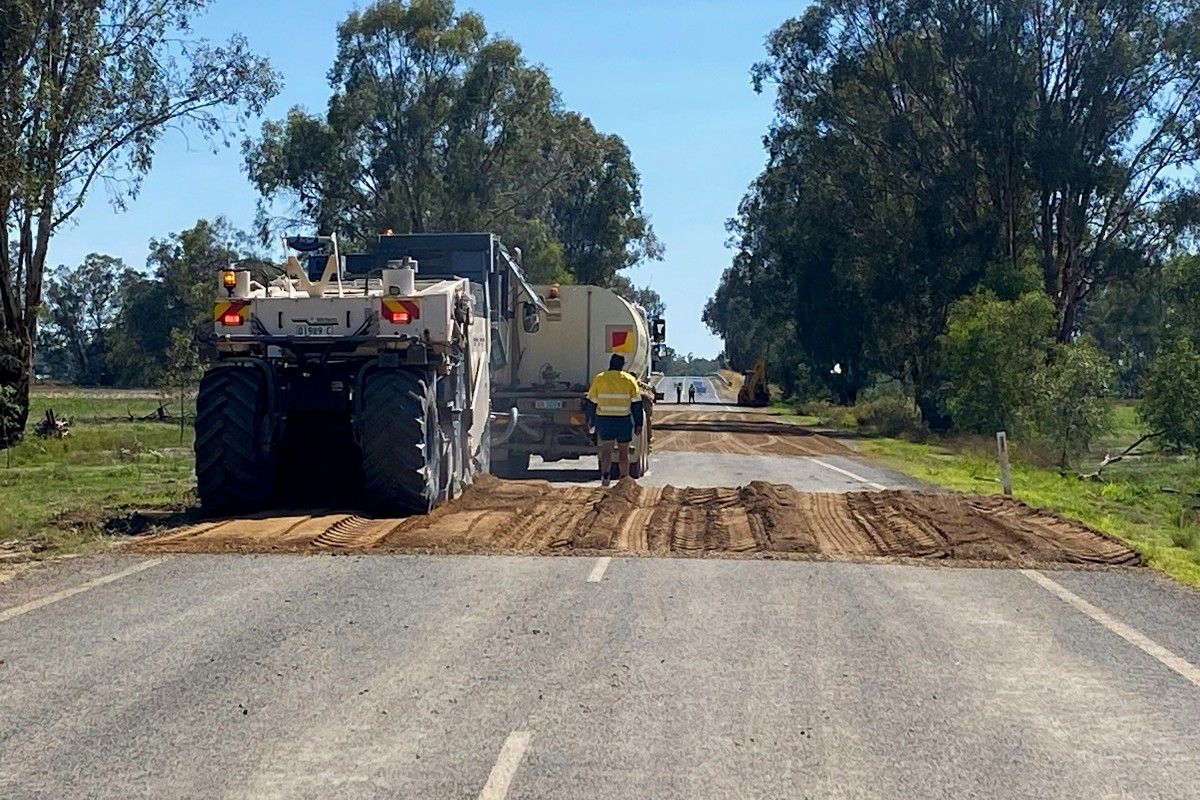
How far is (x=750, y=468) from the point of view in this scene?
2703 centimetres

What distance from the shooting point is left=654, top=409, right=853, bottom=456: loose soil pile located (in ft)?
116

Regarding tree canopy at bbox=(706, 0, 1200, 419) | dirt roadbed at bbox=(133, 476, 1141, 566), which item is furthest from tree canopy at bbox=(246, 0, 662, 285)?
dirt roadbed at bbox=(133, 476, 1141, 566)

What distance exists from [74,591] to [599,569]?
3987mm

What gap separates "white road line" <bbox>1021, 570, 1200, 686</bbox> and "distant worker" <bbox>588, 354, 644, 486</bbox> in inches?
364

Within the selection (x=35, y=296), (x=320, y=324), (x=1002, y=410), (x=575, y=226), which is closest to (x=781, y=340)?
(x=575, y=226)

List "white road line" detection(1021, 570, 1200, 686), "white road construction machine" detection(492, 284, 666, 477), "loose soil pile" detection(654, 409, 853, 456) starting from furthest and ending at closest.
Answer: "loose soil pile" detection(654, 409, 853, 456) < "white road construction machine" detection(492, 284, 666, 477) < "white road line" detection(1021, 570, 1200, 686)

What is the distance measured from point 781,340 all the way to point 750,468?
67.3 meters

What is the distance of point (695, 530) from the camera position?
1435 centimetres

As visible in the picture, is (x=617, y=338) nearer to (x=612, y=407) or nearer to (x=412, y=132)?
(x=612, y=407)

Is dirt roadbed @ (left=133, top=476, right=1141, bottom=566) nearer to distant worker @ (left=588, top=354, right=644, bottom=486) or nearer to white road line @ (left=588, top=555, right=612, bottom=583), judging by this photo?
white road line @ (left=588, top=555, right=612, bottom=583)

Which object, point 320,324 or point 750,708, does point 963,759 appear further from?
point 320,324

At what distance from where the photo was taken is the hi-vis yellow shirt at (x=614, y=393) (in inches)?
816

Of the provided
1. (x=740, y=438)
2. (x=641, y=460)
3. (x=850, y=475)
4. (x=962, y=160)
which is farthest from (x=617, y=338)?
(x=962, y=160)

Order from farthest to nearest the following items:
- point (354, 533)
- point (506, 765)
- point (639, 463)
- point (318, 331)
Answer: point (639, 463)
point (318, 331)
point (354, 533)
point (506, 765)
